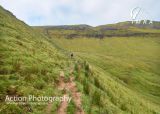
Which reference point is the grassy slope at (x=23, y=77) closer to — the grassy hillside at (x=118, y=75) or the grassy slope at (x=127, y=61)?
the grassy hillside at (x=118, y=75)

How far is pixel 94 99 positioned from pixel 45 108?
7216 millimetres

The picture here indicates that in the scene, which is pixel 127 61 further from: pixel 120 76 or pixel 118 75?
pixel 120 76

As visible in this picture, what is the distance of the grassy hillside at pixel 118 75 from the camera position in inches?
1154

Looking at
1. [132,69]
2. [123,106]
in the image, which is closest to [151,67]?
[132,69]

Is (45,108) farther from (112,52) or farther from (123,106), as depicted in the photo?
(112,52)

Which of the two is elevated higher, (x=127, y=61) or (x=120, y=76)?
(x=120, y=76)

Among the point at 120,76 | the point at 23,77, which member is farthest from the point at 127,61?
the point at 23,77

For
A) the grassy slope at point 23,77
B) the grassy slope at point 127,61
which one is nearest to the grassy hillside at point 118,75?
the grassy slope at point 127,61

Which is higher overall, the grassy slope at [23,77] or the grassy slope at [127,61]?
the grassy slope at [23,77]

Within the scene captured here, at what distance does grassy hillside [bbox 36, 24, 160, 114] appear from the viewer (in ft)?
96.2

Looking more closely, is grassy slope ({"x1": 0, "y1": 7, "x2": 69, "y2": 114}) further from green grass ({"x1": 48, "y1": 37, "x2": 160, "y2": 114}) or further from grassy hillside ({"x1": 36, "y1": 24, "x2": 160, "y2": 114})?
green grass ({"x1": 48, "y1": 37, "x2": 160, "y2": 114})

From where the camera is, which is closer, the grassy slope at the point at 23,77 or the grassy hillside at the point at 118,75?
the grassy slope at the point at 23,77

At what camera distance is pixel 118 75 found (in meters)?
93.2

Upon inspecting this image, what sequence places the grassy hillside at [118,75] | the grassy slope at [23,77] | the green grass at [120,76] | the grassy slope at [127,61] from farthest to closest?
the grassy slope at [127,61]
the green grass at [120,76]
the grassy hillside at [118,75]
the grassy slope at [23,77]
